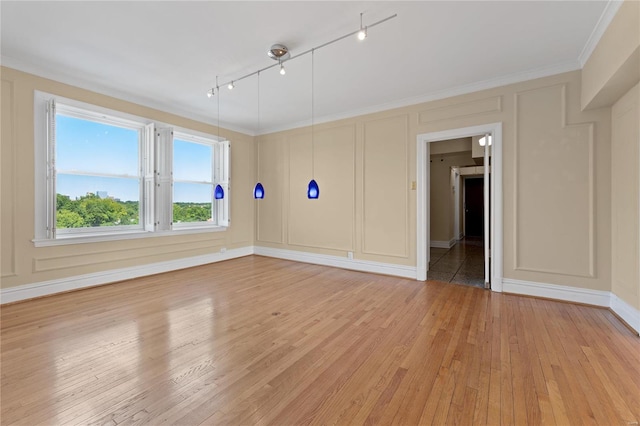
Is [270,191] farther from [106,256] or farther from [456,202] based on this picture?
[456,202]

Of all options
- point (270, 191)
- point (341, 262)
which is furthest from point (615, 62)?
point (270, 191)

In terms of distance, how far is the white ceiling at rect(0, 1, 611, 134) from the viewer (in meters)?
2.53

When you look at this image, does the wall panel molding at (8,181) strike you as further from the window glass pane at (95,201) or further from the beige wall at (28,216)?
the window glass pane at (95,201)

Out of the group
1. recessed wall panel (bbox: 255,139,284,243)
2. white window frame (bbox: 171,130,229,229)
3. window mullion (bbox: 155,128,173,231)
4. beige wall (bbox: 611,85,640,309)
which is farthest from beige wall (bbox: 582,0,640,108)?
window mullion (bbox: 155,128,173,231)

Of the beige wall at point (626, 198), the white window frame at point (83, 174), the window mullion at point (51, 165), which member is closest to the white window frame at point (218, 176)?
the white window frame at point (83, 174)

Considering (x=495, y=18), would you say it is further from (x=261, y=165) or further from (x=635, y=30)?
(x=261, y=165)

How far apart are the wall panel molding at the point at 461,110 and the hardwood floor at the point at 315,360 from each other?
8.88ft

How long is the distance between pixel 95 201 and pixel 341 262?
170 inches

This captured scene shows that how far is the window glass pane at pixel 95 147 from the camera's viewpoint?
13.1ft

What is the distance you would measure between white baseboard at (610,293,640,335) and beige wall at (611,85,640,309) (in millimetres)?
49

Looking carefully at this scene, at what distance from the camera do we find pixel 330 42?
303cm

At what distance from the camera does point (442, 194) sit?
7.87 meters

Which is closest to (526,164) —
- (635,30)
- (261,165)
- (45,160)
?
(635,30)

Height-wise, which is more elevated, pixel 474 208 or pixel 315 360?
pixel 474 208
